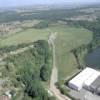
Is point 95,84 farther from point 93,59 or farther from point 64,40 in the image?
point 64,40

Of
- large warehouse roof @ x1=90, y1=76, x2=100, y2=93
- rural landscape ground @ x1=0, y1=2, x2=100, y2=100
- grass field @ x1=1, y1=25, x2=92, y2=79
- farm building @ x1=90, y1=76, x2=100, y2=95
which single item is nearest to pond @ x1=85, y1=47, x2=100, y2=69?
rural landscape ground @ x1=0, y1=2, x2=100, y2=100

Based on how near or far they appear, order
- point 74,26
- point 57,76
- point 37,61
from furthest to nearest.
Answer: point 74,26, point 37,61, point 57,76

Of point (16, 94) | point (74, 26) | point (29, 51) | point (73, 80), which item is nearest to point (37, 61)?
point (29, 51)

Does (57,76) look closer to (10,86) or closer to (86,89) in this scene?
(86,89)

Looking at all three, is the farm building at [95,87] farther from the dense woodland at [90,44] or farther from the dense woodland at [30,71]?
the dense woodland at [90,44]

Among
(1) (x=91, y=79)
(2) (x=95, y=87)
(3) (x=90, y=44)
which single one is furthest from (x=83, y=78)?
(3) (x=90, y=44)
